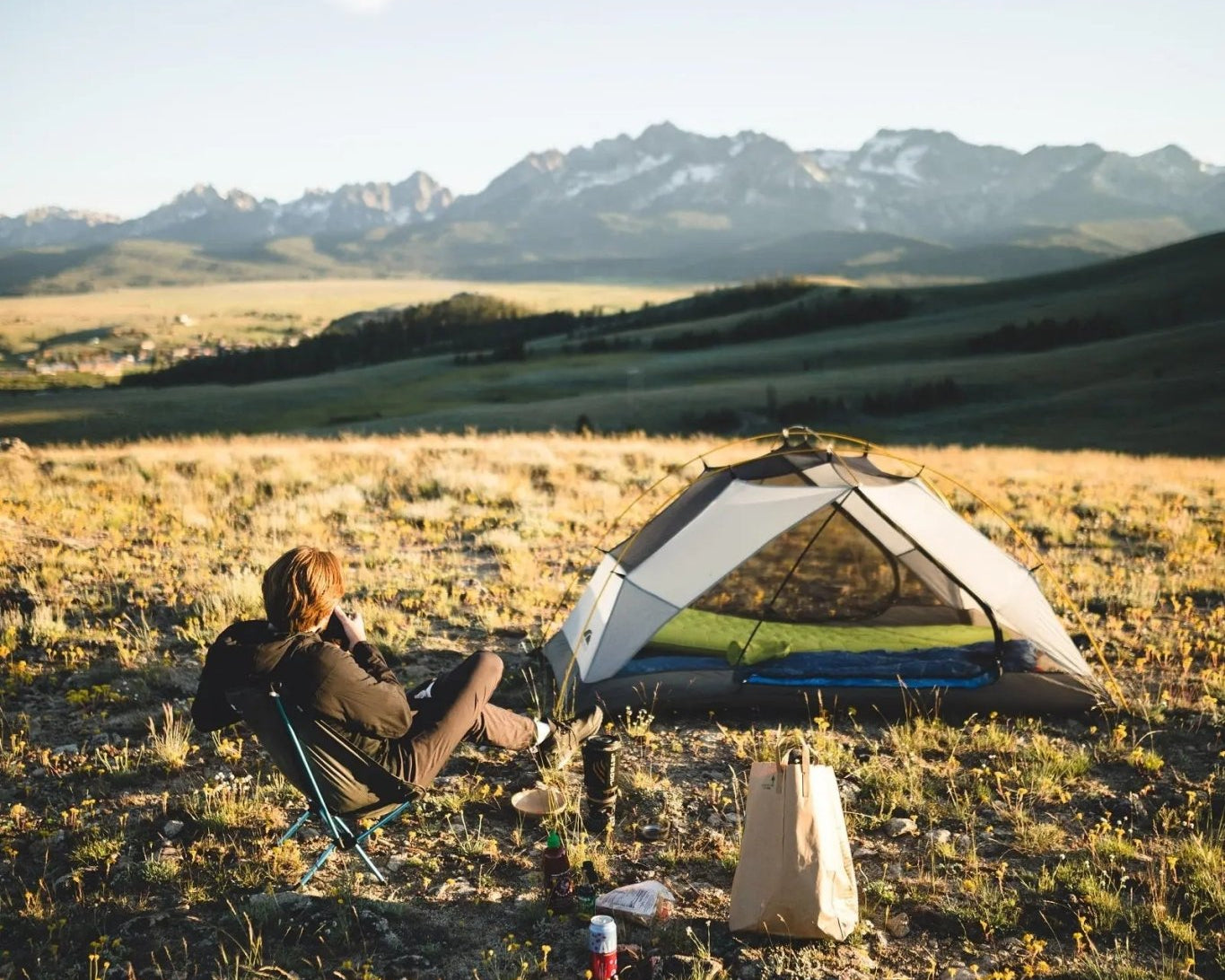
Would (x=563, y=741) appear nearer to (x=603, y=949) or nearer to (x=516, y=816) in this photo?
(x=516, y=816)

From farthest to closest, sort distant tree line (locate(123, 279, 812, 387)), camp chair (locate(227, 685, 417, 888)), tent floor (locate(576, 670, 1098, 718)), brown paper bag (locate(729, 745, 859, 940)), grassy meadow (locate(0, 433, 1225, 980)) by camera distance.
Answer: distant tree line (locate(123, 279, 812, 387))
tent floor (locate(576, 670, 1098, 718))
camp chair (locate(227, 685, 417, 888))
grassy meadow (locate(0, 433, 1225, 980))
brown paper bag (locate(729, 745, 859, 940))

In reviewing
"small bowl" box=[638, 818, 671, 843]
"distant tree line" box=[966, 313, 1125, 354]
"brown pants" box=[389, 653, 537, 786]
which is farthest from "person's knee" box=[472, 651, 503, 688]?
"distant tree line" box=[966, 313, 1125, 354]

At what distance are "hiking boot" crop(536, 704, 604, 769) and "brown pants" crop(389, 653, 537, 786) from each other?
39 cm

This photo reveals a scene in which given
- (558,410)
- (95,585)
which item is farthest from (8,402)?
(95,585)

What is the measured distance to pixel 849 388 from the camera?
54.2 m

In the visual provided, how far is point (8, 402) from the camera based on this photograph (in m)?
59.4

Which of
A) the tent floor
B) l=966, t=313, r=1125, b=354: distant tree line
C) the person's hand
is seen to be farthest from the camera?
l=966, t=313, r=1125, b=354: distant tree line

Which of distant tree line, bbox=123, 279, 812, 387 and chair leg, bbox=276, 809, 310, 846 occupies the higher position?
→ distant tree line, bbox=123, 279, 812, 387

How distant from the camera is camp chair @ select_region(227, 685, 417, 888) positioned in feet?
15.2

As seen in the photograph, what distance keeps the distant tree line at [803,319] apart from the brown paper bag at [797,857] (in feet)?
286

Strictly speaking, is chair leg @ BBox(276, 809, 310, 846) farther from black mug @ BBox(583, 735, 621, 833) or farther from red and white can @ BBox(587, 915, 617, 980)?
red and white can @ BBox(587, 915, 617, 980)

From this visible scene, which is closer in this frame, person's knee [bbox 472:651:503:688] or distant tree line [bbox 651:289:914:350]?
person's knee [bbox 472:651:503:688]

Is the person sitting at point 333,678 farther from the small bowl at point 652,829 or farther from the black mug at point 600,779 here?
the small bowl at point 652,829

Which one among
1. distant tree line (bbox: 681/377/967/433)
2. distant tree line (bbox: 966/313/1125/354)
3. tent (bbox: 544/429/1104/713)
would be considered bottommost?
tent (bbox: 544/429/1104/713)
